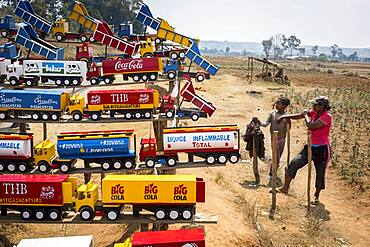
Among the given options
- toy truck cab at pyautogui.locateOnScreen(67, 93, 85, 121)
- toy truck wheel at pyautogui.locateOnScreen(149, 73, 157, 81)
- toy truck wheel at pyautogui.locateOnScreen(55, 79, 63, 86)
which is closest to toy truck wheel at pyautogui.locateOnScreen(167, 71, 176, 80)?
toy truck wheel at pyautogui.locateOnScreen(149, 73, 157, 81)

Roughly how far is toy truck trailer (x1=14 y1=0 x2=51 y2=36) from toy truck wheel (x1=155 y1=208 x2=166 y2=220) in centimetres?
750

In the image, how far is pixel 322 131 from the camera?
10344mm

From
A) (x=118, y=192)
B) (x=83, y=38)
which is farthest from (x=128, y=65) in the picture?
(x=118, y=192)

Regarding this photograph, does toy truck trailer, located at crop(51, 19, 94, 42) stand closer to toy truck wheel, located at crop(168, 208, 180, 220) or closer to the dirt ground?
the dirt ground

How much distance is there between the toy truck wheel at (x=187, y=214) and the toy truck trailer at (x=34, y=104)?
380 cm

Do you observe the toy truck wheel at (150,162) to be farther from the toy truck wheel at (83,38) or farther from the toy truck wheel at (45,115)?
the toy truck wheel at (83,38)

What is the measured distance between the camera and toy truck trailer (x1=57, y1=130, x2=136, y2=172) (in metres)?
8.23

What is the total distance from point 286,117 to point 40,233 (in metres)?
7.04

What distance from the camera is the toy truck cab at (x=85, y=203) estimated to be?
7207mm

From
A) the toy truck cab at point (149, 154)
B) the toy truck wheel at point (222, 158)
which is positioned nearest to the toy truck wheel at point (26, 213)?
the toy truck cab at point (149, 154)

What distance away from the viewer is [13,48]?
1138 cm

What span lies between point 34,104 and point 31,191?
2.53 m

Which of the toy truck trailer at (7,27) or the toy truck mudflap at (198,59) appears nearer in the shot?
the toy truck mudflap at (198,59)

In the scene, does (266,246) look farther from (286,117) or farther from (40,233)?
(40,233)
